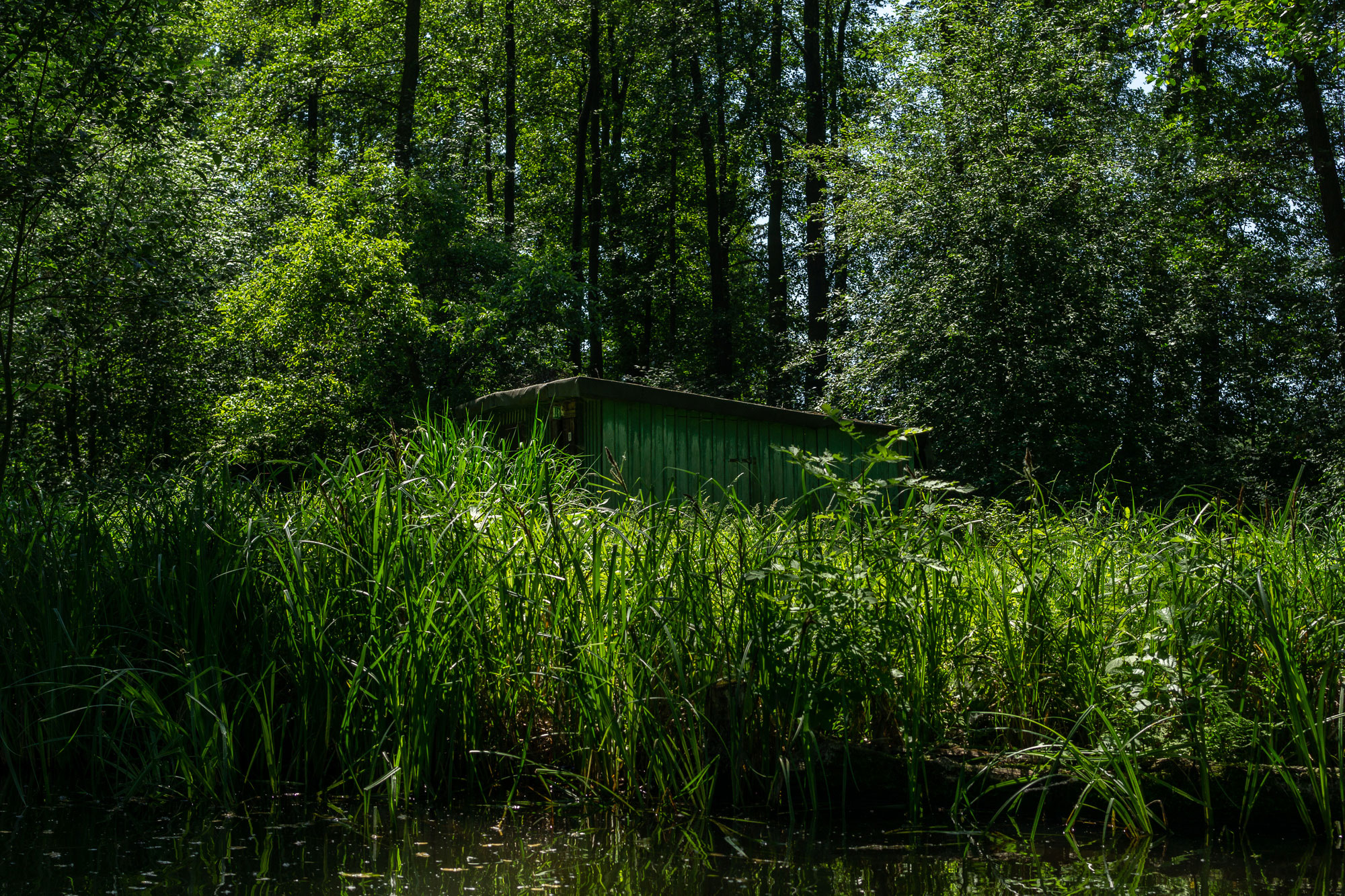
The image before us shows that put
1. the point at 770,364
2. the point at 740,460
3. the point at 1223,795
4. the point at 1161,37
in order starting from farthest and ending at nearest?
the point at 770,364 < the point at 1161,37 < the point at 740,460 < the point at 1223,795

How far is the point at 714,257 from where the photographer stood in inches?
961

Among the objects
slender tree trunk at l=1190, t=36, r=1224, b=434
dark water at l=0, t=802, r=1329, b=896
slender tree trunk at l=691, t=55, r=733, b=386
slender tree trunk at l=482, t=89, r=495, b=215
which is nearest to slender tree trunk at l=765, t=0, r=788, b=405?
slender tree trunk at l=691, t=55, r=733, b=386

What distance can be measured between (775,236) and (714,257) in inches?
62.3

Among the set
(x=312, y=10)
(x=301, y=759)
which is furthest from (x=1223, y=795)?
(x=312, y=10)

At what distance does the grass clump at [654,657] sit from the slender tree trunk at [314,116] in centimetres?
2054

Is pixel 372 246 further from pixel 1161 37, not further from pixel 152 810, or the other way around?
pixel 152 810

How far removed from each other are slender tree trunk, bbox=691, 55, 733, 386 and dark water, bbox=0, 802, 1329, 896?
20087 millimetres

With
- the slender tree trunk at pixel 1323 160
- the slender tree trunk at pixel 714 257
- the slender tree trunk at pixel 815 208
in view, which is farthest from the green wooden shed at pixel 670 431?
the slender tree trunk at pixel 714 257

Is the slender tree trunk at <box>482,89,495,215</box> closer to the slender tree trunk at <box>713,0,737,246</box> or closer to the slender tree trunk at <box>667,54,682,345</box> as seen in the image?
the slender tree trunk at <box>667,54,682,345</box>

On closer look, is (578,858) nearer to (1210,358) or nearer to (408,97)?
(1210,358)

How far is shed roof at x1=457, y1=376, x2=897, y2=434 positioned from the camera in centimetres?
944

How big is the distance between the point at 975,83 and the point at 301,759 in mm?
14769

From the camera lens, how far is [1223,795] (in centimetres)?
330

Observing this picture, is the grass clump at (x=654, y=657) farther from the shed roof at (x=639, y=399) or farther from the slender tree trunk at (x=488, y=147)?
the slender tree trunk at (x=488, y=147)
